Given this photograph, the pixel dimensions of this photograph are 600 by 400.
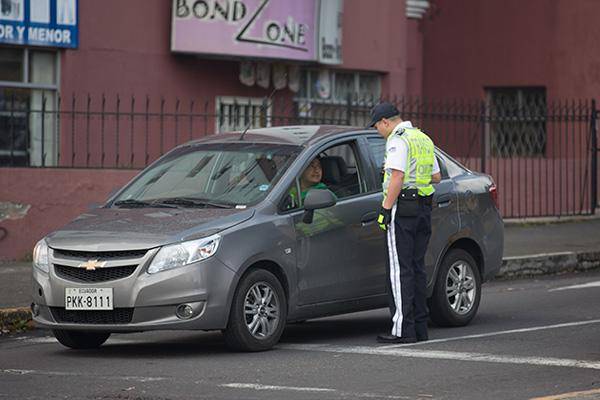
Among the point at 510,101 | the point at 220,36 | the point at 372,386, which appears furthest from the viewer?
the point at 510,101

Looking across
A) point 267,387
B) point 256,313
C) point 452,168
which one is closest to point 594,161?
point 452,168

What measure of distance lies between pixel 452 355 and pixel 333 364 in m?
0.89

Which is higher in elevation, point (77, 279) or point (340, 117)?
point (340, 117)

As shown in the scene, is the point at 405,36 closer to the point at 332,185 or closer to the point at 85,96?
the point at 85,96

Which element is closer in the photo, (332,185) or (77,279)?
(77,279)

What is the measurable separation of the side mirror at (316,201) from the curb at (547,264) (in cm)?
640

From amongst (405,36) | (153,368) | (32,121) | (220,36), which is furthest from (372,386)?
(405,36)

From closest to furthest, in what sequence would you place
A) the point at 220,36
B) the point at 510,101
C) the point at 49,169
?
the point at 49,169
the point at 220,36
the point at 510,101

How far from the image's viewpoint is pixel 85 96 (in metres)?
19.3

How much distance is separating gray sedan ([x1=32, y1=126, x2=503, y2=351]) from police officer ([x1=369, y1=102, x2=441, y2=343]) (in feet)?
1.45

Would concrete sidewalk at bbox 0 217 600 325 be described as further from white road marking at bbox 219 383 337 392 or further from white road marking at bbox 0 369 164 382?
white road marking at bbox 219 383 337 392

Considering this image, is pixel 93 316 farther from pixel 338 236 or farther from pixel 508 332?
pixel 508 332

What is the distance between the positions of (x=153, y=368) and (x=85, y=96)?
10.4 meters

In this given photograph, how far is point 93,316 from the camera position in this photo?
9891mm
